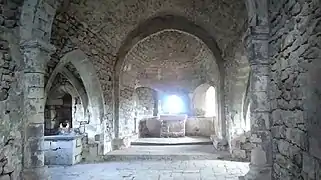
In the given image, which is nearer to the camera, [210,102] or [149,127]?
[149,127]

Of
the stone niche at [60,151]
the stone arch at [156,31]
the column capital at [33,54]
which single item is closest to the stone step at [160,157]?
the stone niche at [60,151]

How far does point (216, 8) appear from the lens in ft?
21.7

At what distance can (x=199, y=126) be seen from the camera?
38.7ft

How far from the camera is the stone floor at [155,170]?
507 centimetres

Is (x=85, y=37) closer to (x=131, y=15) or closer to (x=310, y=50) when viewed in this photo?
(x=131, y=15)

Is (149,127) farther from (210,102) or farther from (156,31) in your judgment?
(156,31)

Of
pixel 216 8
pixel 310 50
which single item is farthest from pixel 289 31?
pixel 216 8

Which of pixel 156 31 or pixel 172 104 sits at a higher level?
pixel 156 31

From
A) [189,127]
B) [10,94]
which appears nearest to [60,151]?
[10,94]

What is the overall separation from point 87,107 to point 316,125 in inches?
271

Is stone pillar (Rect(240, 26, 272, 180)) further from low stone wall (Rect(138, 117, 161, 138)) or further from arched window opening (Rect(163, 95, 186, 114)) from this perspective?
arched window opening (Rect(163, 95, 186, 114))

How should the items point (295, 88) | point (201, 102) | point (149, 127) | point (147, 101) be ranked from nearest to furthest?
1. point (295, 88)
2. point (149, 127)
3. point (201, 102)
4. point (147, 101)

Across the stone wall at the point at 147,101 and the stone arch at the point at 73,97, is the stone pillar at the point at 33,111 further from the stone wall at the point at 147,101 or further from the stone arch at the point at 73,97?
the stone wall at the point at 147,101

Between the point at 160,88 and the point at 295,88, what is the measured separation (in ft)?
32.9
